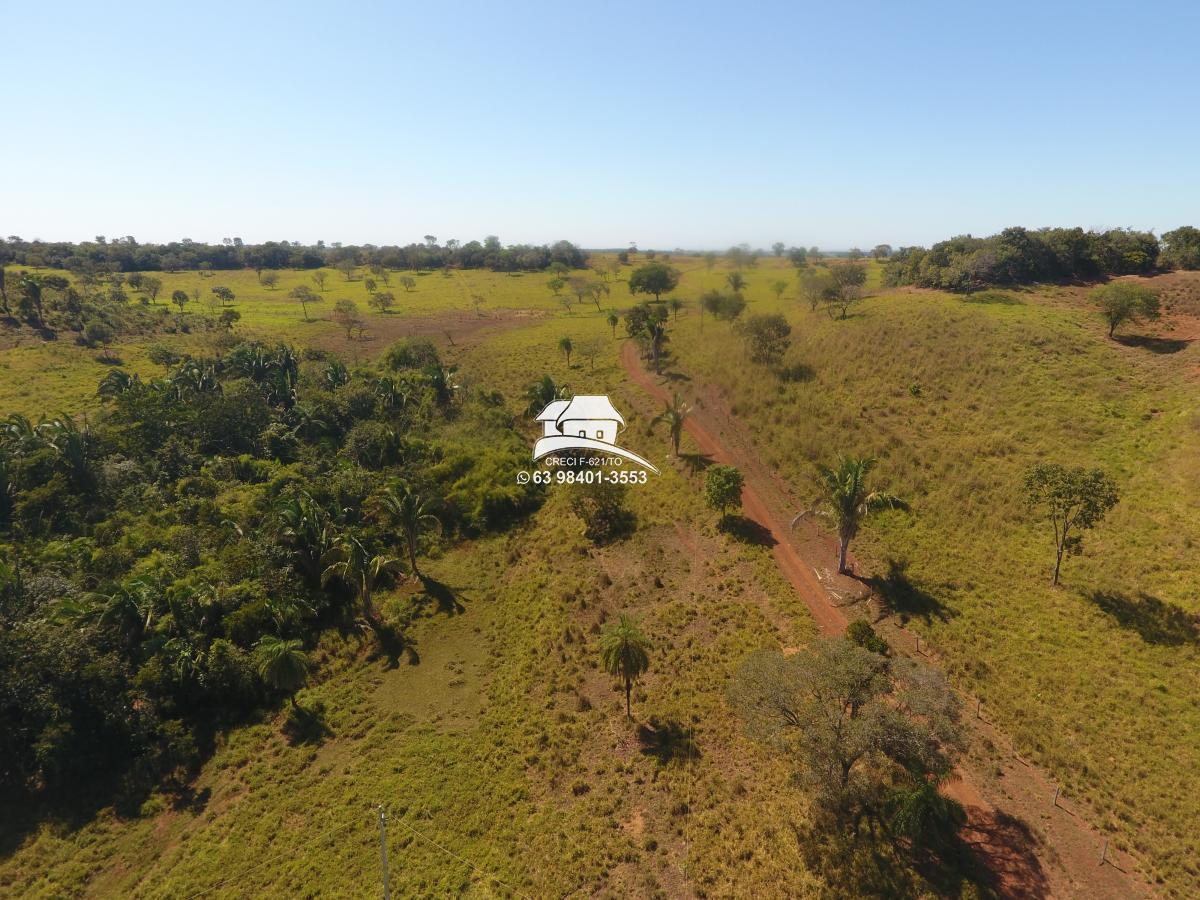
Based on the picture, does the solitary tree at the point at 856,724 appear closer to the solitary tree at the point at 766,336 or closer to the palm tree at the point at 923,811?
the palm tree at the point at 923,811

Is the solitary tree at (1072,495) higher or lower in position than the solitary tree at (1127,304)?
lower

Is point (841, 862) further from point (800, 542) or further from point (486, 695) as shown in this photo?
point (800, 542)

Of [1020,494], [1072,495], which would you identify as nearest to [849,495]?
[1072,495]

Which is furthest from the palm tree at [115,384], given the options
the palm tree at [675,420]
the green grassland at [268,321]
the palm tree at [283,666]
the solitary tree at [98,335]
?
the palm tree at [675,420]

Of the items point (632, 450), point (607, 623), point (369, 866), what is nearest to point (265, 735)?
point (369, 866)

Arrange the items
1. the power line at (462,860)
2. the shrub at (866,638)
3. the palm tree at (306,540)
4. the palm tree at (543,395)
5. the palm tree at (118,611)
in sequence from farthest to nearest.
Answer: the palm tree at (543,395)
the palm tree at (306,540)
the palm tree at (118,611)
the shrub at (866,638)
the power line at (462,860)

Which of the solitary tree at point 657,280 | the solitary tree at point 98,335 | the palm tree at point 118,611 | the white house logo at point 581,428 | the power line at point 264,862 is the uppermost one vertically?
the solitary tree at point 657,280
